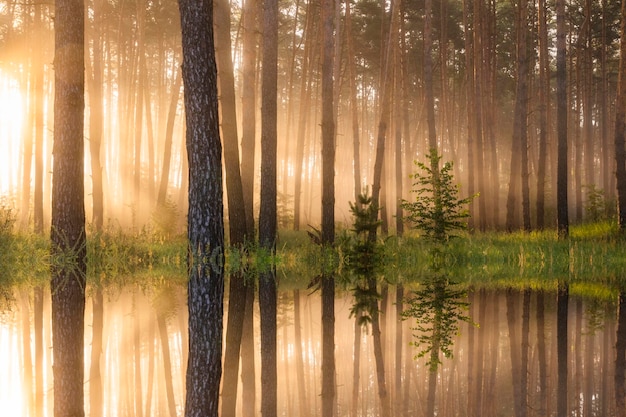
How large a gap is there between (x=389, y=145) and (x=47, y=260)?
25.4 m

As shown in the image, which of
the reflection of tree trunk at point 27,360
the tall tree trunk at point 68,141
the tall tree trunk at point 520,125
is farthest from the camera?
the tall tree trunk at point 520,125

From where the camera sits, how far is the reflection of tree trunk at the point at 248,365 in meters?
4.14

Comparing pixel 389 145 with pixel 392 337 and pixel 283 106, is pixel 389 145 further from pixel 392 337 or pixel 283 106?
pixel 392 337

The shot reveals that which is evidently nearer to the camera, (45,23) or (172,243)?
(172,243)

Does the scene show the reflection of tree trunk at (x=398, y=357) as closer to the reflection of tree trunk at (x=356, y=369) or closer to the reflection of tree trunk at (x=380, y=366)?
the reflection of tree trunk at (x=380, y=366)

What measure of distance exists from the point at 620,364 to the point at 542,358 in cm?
54

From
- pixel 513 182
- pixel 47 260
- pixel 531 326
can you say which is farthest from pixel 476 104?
pixel 531 326

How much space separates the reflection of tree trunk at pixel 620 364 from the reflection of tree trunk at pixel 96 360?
9.26 feet

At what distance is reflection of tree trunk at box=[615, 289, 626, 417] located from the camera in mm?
4031

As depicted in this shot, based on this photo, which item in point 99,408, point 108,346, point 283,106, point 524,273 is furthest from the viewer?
point 283,106

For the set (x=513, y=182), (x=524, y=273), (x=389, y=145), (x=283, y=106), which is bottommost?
(x=524, y=273)

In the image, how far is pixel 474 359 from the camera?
5.29 meters

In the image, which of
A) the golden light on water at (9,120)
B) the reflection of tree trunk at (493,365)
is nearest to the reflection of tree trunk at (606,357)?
the reflection of tree trunk at (493,365)

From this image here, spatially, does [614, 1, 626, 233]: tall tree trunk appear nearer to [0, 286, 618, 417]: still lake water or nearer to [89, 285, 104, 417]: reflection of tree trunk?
[0, 286, 618, 417]: still lake water
